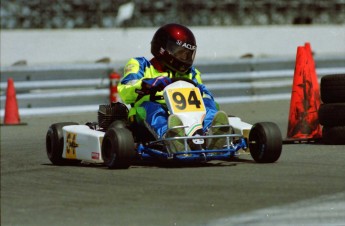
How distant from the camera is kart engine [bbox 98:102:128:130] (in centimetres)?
892

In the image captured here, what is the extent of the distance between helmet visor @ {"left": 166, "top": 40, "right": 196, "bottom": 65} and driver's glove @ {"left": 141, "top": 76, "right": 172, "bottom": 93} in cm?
35

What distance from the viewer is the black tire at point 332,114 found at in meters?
10.2

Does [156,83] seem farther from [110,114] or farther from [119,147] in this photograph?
[119,147]

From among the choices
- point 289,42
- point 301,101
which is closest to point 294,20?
point 289,42

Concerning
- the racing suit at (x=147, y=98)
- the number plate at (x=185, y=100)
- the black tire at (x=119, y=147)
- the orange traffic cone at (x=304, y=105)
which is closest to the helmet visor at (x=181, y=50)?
the racing suit at (x=147, y=98)

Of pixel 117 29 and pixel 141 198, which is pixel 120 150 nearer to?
pixel 141 198

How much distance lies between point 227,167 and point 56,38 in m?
9.45

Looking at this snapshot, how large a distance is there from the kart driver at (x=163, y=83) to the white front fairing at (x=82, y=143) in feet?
1.22

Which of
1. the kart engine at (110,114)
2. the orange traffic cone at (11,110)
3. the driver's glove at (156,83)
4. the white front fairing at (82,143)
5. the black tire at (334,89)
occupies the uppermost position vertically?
the driver's glove at (156,83)

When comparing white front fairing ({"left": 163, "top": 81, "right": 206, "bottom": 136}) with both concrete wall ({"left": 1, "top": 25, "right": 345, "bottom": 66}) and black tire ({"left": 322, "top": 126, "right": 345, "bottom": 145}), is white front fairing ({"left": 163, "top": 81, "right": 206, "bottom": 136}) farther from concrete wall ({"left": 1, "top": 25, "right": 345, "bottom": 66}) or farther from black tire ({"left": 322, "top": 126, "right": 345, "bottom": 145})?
concrete wall ({"left": 1, "top": 25, "right": 345, "bottom": 66})

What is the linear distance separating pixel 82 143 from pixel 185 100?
3.20 ft

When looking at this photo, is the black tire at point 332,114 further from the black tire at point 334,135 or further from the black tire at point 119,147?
the black tire at point 119,147

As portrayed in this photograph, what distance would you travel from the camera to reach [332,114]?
402 inches

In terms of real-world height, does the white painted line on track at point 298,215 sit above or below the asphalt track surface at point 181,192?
above
